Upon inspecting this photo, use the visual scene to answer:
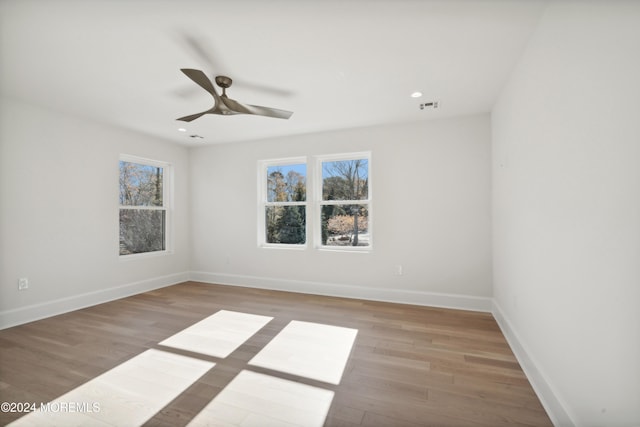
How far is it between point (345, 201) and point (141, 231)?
3.25 metres

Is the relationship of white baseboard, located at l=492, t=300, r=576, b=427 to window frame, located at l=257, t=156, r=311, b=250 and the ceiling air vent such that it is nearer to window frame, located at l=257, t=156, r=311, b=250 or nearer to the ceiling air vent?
A: the ceiling air vent

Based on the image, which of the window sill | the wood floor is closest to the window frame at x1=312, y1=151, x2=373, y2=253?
the wood floor

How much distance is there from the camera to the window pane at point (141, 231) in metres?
4.15

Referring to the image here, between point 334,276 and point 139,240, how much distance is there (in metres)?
3.10

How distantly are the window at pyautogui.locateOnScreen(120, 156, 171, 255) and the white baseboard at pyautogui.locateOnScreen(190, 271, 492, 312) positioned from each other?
3.23ft

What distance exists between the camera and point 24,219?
3064 millimetres

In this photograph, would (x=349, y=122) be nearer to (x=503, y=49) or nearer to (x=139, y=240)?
(x=503, y=49)

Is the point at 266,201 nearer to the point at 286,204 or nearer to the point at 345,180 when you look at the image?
the point at 286,204

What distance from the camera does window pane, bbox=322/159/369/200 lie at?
4.12 meters

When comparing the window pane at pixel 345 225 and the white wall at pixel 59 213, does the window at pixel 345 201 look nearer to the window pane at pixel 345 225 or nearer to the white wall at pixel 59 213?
the window pane at pixel 345 225

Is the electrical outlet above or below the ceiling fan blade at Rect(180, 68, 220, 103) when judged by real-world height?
below

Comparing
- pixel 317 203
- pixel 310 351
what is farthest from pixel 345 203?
pixel 310 351

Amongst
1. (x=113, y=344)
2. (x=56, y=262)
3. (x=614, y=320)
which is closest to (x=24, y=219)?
(x=56, y=262)

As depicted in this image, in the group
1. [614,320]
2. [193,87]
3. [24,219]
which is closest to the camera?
[614,320]
